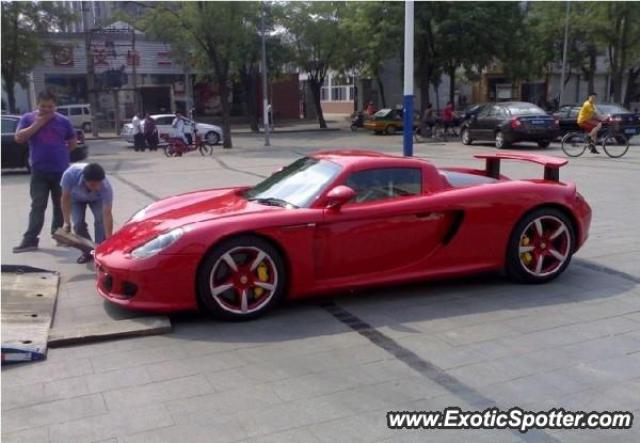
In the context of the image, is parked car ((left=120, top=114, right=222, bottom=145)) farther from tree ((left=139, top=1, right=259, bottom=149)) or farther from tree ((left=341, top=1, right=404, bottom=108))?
tree ((left=341, top=1, right=404, bottom=108))

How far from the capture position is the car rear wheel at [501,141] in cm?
2122

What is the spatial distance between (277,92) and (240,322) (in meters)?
47.6

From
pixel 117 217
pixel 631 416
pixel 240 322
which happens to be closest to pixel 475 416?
pixel 631 416

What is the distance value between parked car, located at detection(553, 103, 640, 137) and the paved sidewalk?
53.4 ft

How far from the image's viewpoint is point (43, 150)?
23.2 ft

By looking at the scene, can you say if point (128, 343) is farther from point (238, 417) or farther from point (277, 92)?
point (277, 92)

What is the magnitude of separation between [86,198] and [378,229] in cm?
321

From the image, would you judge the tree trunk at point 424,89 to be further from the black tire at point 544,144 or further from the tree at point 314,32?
the tree at point 314,32

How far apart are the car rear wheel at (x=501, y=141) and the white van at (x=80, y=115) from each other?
2433 cm

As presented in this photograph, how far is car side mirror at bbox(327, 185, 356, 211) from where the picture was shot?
15.7 feet

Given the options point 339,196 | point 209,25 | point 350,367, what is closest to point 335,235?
point 339,196

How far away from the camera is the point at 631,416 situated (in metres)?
3.30

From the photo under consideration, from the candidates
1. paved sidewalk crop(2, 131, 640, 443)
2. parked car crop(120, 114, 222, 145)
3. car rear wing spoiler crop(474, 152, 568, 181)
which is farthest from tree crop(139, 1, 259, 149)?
car rear wing spoiler crop(474, 152, 568, 181)

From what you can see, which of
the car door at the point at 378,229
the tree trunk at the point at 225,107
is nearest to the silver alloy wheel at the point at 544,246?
the car door at the point at 378,229
